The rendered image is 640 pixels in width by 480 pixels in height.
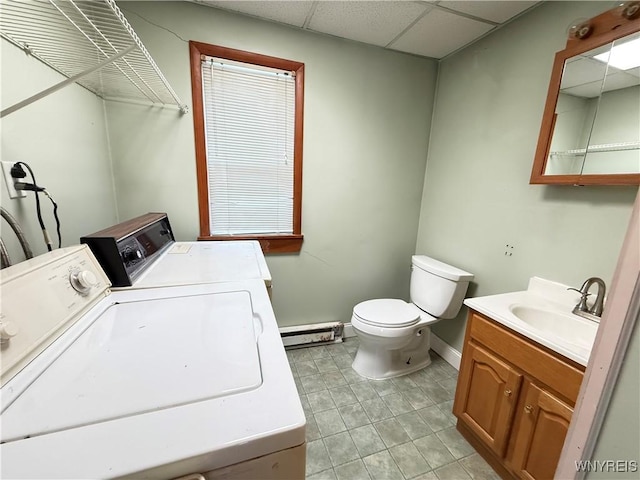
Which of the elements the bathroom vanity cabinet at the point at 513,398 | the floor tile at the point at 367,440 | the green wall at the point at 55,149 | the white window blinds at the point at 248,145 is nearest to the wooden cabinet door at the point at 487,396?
the bathroom vanity cabinet at the point at 513,398

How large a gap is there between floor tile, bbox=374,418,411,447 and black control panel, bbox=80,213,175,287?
146 cm

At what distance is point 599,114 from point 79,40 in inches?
82.9

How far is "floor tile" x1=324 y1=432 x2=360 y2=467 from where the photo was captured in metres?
1.28

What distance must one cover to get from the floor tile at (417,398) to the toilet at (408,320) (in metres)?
0.15

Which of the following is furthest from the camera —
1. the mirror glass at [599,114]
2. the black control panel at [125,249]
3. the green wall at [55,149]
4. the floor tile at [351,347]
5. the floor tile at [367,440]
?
Result: the floor tile at [351,347]

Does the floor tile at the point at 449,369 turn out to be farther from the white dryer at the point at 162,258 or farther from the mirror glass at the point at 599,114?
the white dryer at the point at 162,258

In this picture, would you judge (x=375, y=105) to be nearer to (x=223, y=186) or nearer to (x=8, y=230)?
(x=223, y=186)

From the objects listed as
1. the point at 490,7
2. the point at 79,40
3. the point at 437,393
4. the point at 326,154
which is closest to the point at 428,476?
the point at 437,393

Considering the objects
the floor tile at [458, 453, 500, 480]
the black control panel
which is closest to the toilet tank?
the floor tile at [458, 453, 500, 480]

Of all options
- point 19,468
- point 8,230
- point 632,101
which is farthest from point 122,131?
point 632,101

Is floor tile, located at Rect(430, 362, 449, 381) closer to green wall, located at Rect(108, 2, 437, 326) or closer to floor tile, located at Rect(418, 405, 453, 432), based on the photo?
floor tile, located at Rect(418, 405, 453, 432)

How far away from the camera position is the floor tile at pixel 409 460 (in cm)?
123

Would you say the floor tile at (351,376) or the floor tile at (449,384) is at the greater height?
the floor tile at (449,384)

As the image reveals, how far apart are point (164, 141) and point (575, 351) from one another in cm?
223
